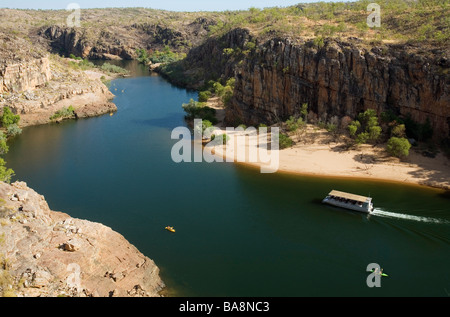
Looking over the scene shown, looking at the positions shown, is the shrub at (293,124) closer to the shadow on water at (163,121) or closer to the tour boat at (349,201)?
the tour boat at (349,201)

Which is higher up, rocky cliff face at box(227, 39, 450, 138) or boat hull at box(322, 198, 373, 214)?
rocky cliff face at box(227, 39, 450, 138)

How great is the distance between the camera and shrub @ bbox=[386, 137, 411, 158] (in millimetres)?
48406

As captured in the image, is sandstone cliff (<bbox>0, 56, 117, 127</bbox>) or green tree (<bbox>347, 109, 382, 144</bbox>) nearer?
green tree (<bbox>347, 109, 382, 144</bbox>)

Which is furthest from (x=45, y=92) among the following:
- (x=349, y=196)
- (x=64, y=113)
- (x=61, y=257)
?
(x=349, y=196)

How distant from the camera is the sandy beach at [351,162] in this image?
46469 mm

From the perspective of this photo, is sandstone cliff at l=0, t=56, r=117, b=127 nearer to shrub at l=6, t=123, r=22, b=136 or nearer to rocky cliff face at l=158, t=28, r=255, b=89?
shrub at l=6, t=123, r=22, b=136

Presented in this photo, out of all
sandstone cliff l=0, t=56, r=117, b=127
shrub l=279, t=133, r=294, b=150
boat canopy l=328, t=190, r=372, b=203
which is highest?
sandstone cliff l=0, t=56, r=117, b=127

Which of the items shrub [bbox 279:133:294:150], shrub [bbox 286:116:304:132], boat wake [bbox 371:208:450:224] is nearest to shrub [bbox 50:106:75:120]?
shrub [bbox 286:116:304:132]

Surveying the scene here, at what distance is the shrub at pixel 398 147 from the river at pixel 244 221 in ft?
19.3

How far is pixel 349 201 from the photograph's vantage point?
129 ft

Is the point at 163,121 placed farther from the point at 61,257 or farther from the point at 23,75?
the point at 61,257

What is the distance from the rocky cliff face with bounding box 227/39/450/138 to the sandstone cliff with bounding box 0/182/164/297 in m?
38.9

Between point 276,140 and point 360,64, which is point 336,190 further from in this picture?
point 360,64
